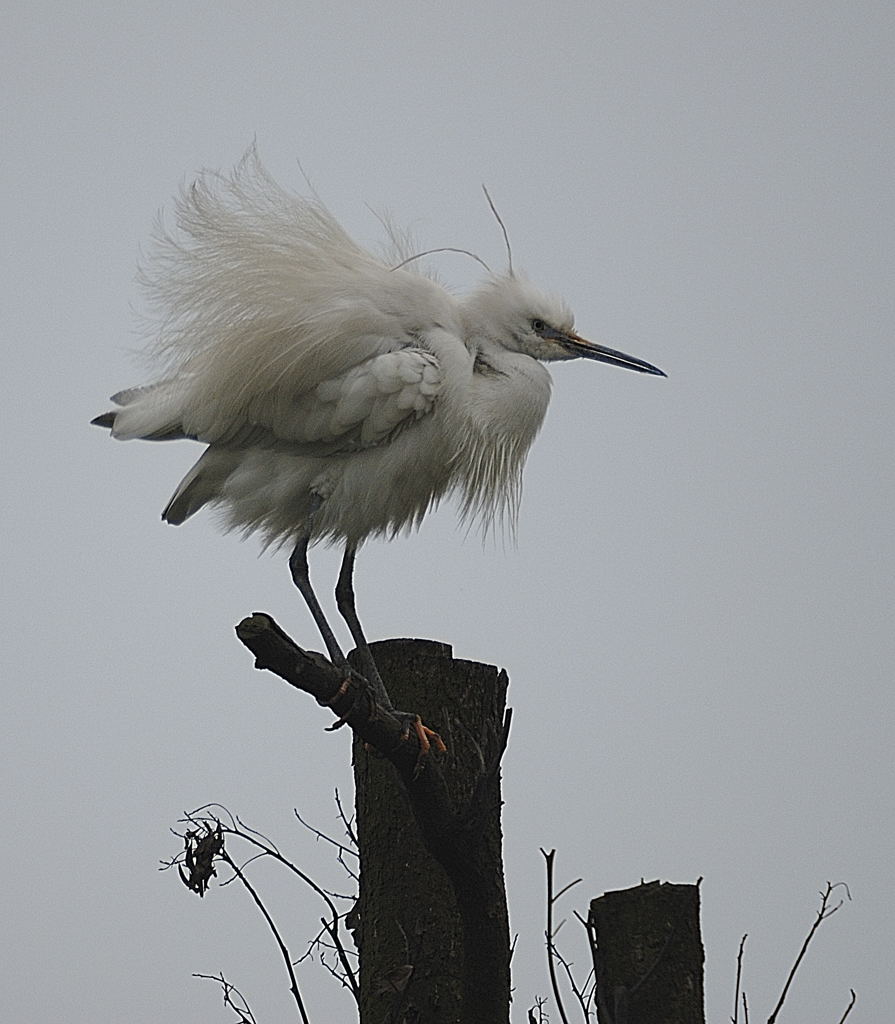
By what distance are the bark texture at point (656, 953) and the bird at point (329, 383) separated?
0.89 m

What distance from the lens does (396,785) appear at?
2.41 metres

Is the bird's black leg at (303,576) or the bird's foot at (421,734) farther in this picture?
the bird's black leg at (303,576)

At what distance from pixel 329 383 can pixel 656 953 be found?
139 cm

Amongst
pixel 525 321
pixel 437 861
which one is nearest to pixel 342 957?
pixel 437 861

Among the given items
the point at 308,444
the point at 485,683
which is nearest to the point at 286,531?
the point at 308,444

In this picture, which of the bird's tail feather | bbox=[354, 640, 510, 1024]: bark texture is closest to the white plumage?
the bird's tail feather

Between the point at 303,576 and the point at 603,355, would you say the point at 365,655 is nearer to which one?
the point at 303,576

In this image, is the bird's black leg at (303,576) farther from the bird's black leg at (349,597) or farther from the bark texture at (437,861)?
the bark texture at (437,861)

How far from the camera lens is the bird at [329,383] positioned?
281 cm

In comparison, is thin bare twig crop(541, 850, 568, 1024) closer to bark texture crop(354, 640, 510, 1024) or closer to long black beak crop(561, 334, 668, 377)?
bark texture crop(354, 640, 510, 1024)

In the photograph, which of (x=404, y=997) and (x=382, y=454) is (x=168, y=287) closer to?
(x=382, y=454)

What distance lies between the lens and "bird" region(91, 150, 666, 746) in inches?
111

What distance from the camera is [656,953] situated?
6.16ft

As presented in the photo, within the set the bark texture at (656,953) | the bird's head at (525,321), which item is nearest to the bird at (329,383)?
the bird's head at (525,321)
